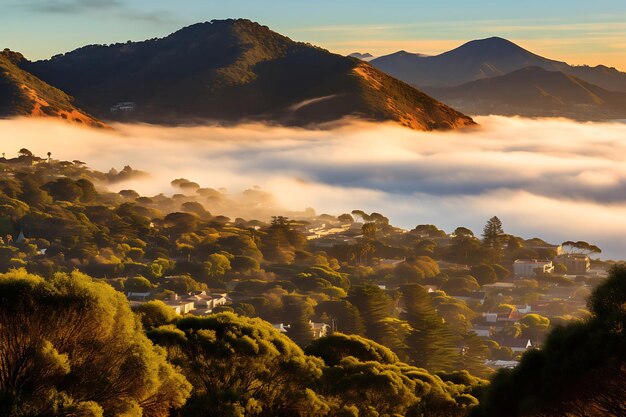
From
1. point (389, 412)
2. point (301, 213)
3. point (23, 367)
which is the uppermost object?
point (23, 367)

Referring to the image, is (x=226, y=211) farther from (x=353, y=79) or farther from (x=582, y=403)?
(x=582, y=403)

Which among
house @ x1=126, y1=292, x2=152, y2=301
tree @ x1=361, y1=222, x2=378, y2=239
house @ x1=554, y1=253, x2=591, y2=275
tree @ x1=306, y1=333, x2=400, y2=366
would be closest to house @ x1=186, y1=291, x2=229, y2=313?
house @ x1=126, y1=292, x2=152, y2=301

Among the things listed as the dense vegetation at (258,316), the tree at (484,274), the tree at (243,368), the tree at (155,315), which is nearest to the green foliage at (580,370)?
the dense vegetation at (258,316)

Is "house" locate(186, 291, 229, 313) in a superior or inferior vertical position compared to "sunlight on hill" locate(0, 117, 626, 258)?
superior

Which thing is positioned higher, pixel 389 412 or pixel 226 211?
pixel 389 412

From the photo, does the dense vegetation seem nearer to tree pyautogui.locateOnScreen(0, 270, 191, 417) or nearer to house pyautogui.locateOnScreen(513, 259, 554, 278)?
tree pyautogui.locateOnScreen(0, 270, 191, 417)

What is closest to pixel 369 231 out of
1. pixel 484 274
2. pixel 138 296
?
pixel 484 274

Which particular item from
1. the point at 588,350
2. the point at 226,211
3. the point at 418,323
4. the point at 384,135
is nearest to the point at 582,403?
the point at 588,350
